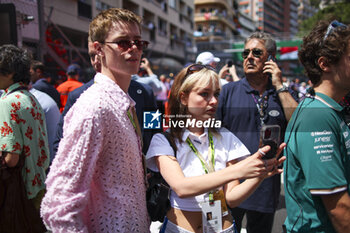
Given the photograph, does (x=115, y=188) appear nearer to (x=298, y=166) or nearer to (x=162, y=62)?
(x=298, y=166)

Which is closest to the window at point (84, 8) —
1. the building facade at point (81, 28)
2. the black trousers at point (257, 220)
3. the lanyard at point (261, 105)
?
the building facade at point (81, 28)

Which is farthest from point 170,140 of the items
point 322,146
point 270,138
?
point 322,146

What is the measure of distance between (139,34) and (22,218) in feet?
6.63

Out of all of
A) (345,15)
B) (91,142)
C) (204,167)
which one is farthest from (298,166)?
(345,15)

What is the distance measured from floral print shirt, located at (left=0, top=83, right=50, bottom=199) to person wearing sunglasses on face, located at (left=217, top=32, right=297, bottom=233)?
1.75 m

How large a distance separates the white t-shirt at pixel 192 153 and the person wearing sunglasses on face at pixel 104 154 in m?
0.16

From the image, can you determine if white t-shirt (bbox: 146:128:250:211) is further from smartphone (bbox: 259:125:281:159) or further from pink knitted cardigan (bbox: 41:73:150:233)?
smartphone (bbox: 259:125:281:159)

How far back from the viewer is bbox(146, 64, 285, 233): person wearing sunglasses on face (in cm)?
163

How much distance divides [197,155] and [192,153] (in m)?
0.03

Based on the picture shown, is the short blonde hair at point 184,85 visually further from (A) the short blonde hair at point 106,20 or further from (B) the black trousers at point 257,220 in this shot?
(B) the black trousers at point 257,220

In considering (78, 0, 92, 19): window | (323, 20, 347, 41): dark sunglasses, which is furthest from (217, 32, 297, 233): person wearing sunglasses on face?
(78, 0, 92, 19): window

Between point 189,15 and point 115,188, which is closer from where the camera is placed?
point 115,188

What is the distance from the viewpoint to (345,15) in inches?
814

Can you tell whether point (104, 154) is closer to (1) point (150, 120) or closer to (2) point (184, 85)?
(2) point (184, 85)
